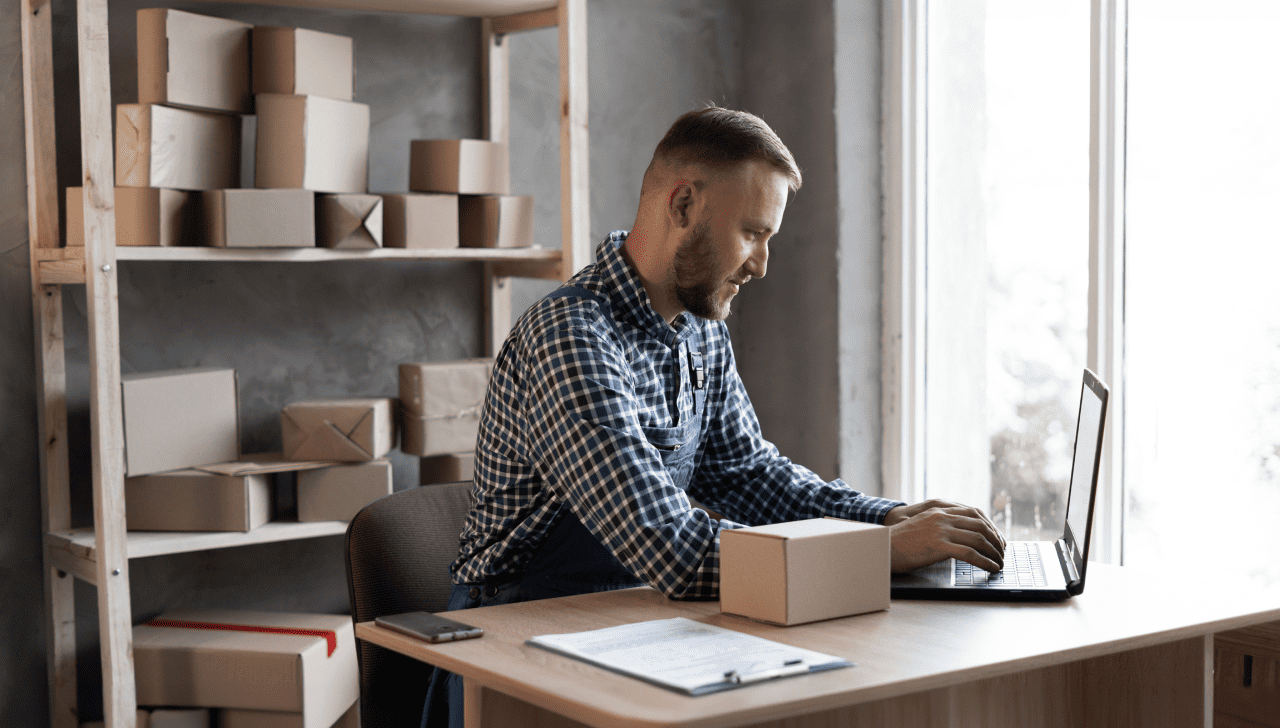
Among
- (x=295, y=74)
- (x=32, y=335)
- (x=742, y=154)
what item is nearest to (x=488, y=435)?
(x=742, y=154)

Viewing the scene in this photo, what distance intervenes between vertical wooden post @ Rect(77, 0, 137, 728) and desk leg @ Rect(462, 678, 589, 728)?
1209 mm

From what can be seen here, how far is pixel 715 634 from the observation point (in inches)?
50.5

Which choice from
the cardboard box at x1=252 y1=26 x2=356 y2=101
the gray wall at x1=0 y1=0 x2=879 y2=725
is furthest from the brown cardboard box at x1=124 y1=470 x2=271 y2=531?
the cardboard box at x1=252 y1=26 x2=356 y2=101

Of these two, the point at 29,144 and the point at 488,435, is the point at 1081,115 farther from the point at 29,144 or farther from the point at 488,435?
the point at 29,144

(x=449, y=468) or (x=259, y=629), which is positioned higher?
(x=449, y=468)

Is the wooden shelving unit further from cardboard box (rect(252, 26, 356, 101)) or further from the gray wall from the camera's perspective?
cardboard box (rect(252, 26, 356, 101))

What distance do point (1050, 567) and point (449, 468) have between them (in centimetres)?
150

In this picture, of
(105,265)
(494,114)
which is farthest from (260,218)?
(494,114)

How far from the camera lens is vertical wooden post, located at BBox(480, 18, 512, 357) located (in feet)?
9.96

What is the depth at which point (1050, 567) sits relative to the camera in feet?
5.24

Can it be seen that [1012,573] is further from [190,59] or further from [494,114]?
[494,114]

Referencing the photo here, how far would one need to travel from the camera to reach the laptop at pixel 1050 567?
1.44m

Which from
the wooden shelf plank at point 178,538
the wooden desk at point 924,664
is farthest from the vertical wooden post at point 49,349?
the wooden desk at point 924,664

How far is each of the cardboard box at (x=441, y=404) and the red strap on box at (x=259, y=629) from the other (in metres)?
0.44
